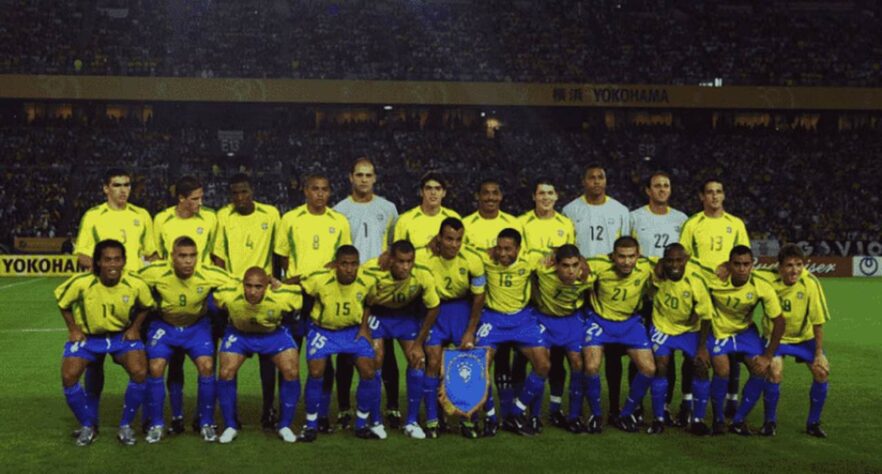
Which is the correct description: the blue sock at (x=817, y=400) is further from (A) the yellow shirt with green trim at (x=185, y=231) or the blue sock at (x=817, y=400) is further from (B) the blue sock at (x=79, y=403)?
(B) the blue sock at (x=79, y=403)

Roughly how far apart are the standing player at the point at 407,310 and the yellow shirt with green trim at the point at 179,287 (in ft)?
3.87

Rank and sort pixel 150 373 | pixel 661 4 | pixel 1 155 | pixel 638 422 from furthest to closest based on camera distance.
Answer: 1. pixel 661 4
2. pixel 1 155
3. pixel 638 422
4. pixel 150 373

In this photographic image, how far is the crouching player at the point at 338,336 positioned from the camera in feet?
26.4

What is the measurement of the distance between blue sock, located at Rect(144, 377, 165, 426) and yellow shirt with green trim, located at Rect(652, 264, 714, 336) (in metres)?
4.06

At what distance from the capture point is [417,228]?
8773 mm

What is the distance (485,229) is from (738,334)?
2279 millimetres

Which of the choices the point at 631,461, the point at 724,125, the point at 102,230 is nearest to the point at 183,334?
the point at 102,230

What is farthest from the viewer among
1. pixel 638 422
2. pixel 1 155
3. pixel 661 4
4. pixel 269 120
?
pixel 661 4

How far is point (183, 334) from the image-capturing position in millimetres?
8172

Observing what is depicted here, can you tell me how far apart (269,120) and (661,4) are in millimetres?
17761

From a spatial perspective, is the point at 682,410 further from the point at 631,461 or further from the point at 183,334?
the point at 183,334

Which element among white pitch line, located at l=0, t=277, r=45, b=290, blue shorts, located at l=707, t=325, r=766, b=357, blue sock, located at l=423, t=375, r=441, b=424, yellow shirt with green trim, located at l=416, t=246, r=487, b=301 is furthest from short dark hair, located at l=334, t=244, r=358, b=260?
white pitch line, located at l=0, t=277, r=45, b=290

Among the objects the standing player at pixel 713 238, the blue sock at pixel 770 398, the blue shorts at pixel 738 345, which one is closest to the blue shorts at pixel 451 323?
the blue shorts at pixel 738 345

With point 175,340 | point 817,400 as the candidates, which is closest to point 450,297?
point 175,340
